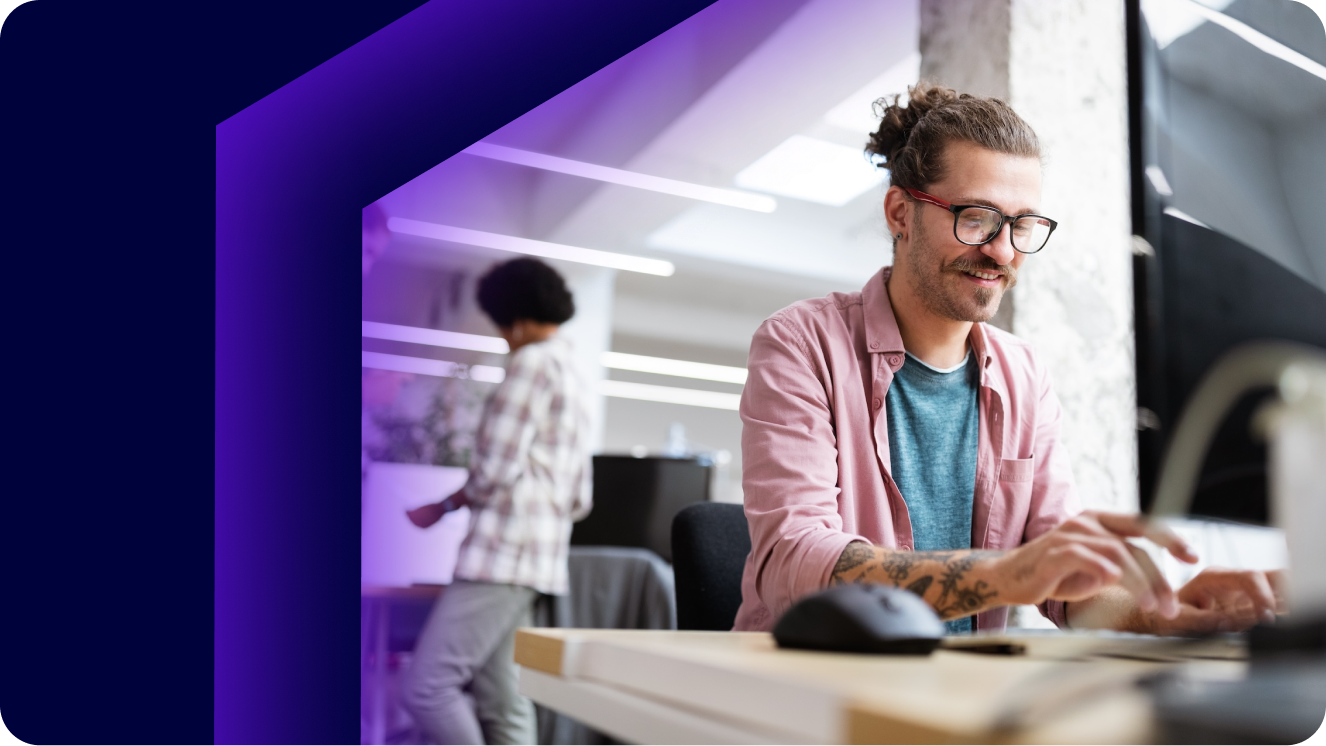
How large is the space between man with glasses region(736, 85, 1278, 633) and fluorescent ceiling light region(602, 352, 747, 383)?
8.36 metres

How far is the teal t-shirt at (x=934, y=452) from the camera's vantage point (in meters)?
1.27

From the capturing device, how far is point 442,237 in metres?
6.99

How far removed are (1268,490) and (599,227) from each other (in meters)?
6.36

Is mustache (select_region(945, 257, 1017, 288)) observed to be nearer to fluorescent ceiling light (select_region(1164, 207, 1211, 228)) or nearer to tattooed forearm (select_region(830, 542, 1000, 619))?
tattooed forearm (select_region(830, 542, 1000, 619))

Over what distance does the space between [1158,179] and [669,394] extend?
11027 mm

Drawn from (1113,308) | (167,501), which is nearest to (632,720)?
(1113,308)

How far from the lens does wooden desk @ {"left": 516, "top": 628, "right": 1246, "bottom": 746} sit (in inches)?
14.4

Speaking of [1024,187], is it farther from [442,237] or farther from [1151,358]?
[442,237]

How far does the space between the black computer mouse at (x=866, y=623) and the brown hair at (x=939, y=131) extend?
2.67 feet

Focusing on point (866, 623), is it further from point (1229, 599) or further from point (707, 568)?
point (707, 568)
